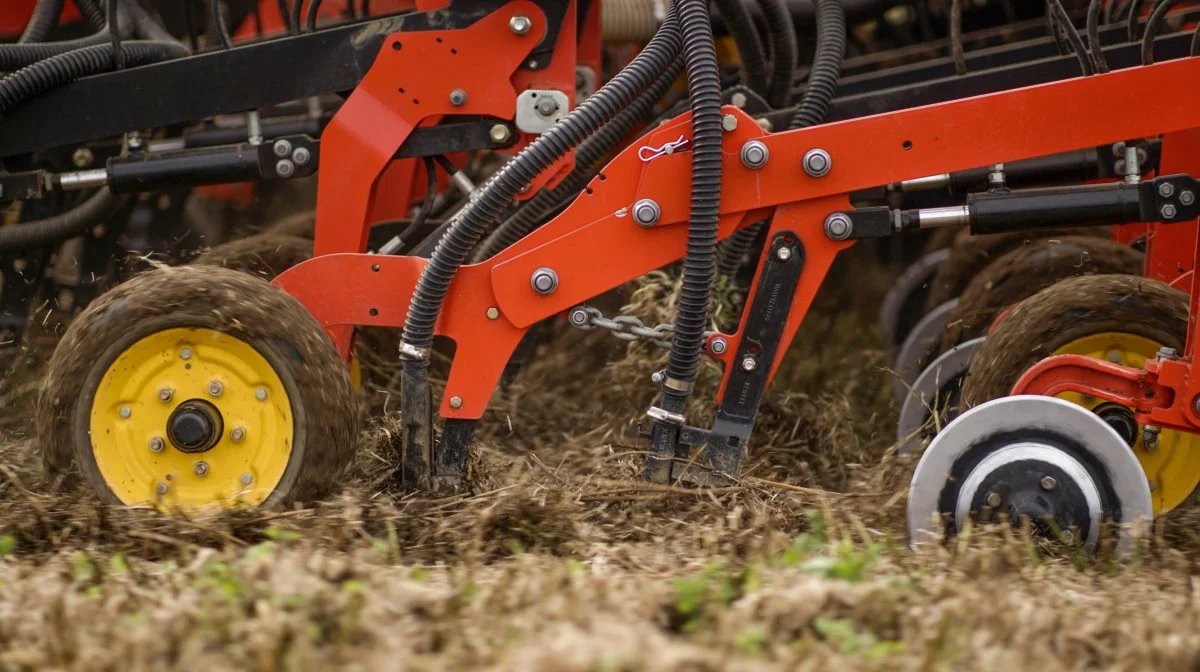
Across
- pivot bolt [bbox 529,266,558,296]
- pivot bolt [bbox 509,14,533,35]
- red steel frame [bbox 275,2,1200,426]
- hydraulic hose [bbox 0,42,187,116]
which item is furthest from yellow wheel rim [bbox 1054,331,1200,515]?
hydraulic hose [bbox 0,42,187,116]

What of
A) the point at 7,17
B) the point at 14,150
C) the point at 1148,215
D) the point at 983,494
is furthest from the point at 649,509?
the point at 7,17

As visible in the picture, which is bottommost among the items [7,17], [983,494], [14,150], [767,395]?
[983,494]

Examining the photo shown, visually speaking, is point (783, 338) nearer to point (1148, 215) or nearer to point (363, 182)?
point (1148, 215)

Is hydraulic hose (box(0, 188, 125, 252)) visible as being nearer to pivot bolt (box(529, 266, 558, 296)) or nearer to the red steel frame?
the red steel frame

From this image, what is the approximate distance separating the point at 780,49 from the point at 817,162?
3.23 feet

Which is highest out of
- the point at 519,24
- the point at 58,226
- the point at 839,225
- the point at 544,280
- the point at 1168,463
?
the point at 519,24

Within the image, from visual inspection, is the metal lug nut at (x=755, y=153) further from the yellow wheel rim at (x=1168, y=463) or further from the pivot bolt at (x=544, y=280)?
the yellow wheel rim at (x=1168, y=463)

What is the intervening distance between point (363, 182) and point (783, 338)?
53.1 inches

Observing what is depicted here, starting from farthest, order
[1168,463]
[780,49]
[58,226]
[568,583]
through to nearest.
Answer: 1. [58,226]
2. [780,49]
3. [1168,463]
4. [568,583]

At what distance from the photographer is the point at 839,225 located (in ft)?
11.5

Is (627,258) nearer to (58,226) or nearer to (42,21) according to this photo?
(42,21)

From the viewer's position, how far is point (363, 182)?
13.5 feet

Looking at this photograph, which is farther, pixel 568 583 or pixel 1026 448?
pixel 1026 448

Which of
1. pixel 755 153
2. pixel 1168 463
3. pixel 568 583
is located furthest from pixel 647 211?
pixel 1168 463
